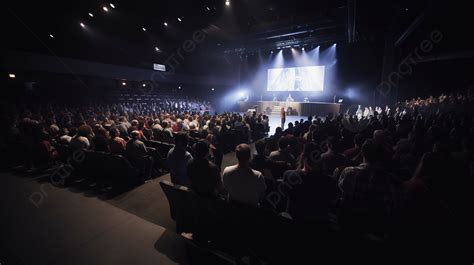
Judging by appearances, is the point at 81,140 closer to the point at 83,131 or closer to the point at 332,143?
the point at 83,131

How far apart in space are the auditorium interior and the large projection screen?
9.70ft

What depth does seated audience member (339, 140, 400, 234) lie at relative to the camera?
1.89 metres

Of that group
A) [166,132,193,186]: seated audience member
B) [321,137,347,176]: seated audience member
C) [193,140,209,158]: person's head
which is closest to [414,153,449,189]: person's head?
[321,137,347,176]: seated audience member

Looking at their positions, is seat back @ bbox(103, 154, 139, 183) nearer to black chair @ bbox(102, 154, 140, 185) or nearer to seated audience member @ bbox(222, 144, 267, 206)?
black chair @ bbox(102, 154, 140, 185)

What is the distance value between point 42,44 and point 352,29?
18.0m

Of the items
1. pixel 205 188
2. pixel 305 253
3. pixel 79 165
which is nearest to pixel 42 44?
pixel 79 165

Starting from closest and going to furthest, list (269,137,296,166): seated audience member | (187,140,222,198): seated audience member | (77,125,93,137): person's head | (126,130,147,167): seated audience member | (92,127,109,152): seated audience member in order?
(187,140,222,198): seated audience member, (269,137,296,166): seated audience member, (126,130,147,167): seated audience member, (92,127,109,152): seated audience member, (77,125,93,137): person's head

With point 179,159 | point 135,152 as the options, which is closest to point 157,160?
point 135,152

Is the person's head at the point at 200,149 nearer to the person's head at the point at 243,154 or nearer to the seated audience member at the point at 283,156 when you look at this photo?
the person's head at the point at 243,154

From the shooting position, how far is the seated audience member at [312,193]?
6.19ft

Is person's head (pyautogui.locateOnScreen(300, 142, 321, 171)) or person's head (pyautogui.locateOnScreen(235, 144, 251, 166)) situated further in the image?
person's head (pyautogui.locateOnScreen(235, 144, 251, 166))

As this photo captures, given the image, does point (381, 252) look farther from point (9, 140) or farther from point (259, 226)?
point (9, 140)

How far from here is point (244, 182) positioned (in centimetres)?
219

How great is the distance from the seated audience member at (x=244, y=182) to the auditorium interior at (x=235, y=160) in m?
0.01
